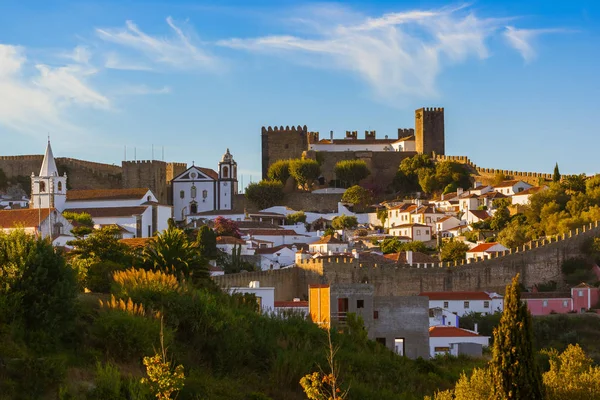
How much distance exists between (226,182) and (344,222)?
6.86 metres

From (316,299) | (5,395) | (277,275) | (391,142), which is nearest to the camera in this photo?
(5,395)

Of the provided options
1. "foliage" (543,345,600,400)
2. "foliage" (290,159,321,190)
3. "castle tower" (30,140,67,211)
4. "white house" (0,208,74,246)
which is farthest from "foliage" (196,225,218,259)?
"foliage" (543,345,600,400)

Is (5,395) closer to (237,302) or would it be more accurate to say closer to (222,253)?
(237,302)

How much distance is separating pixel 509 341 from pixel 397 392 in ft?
12.9

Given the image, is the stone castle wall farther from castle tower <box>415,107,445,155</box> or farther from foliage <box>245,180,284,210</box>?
castle tower <box>415,107,445,155</box>

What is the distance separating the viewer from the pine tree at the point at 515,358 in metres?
16.5

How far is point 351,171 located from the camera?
70.1m

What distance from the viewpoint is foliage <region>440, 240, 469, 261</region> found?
50500 mm

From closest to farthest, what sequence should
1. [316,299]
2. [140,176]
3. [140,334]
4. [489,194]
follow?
[140,334] → [316,299] → [489,194] → [140,176]

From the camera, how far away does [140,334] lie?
18.1 m

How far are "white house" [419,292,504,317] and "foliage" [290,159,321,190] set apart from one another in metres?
Result: 26.2

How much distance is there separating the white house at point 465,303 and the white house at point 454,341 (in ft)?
16.0

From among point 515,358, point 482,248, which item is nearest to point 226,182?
point 482,248

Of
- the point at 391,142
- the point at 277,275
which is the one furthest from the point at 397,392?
the point at 391,142
